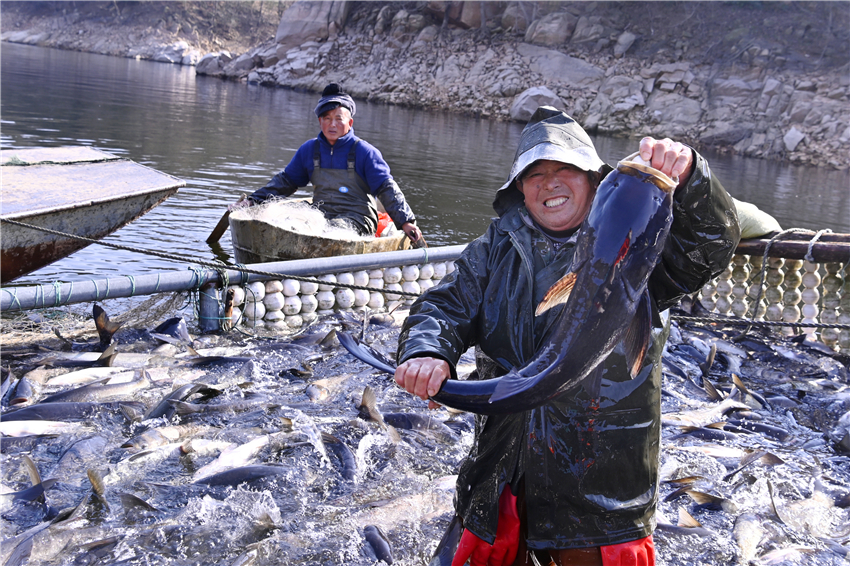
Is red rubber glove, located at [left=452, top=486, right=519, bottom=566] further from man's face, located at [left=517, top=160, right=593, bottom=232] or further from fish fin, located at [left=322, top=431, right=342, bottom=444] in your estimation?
fish fin, located at [left=322, top=431, right=342, bottom=444]

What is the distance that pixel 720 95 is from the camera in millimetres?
36375

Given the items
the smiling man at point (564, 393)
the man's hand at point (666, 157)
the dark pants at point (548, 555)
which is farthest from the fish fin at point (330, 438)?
the man's hand at point (666, 157)

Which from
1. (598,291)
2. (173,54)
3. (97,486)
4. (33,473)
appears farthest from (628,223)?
(173,54)

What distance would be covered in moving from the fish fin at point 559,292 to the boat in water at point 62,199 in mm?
5760

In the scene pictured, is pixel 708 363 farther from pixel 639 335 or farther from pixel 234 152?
pixel 234 152

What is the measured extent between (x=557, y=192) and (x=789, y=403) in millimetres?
5070

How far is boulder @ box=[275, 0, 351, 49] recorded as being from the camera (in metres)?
49.9

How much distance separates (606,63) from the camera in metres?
40.8

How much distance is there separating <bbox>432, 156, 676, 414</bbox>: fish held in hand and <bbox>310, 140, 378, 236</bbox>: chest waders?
268 inches

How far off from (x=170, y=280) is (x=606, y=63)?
128 ft

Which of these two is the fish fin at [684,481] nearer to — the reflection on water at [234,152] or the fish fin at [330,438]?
the fish fin at [330,438]

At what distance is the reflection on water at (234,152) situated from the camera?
12.6 meters

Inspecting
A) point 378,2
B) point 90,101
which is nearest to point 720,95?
point 378,2

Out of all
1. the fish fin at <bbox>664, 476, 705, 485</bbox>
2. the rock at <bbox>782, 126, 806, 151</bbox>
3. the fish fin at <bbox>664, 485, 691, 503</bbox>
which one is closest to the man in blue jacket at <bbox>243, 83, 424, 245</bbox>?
the fish fin at <bbox>664, 476, 705, 485</bbox>
